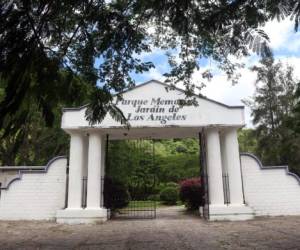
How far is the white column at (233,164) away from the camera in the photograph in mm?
14711

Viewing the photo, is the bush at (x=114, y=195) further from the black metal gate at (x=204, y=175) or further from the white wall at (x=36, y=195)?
the black metal gate at (x=204, y=175)

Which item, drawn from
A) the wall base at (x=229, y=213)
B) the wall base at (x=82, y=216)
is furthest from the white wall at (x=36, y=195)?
the wall base at (x=229, y=213)

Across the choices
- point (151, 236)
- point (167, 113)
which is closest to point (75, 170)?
point (167, 113)

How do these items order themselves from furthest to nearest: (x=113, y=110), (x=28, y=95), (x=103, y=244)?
(x=103, y=244) < (x=113, y=110) < (x=28, y=95)

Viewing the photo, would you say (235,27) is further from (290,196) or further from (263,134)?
(263,134)

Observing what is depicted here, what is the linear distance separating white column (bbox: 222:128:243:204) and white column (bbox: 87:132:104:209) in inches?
194

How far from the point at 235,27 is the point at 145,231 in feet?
25.8

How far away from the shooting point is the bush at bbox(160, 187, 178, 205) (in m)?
28.8

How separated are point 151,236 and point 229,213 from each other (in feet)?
15.8

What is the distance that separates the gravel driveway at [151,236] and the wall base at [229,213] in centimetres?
84

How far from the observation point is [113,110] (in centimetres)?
537

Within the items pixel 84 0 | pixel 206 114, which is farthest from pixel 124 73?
pixel 206 114

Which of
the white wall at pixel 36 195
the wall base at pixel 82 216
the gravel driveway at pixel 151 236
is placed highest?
the white wall at pixel 36 195

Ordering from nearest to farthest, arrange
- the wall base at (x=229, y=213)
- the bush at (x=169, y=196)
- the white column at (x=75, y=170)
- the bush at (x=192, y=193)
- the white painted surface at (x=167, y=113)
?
the wall base at (x=229, y=213) → the white column at (x=75, y=170) → the white painted surface at (x=167, y=113) → the bush at (x=192, y=193) → the bush at (x=169, y=196)
